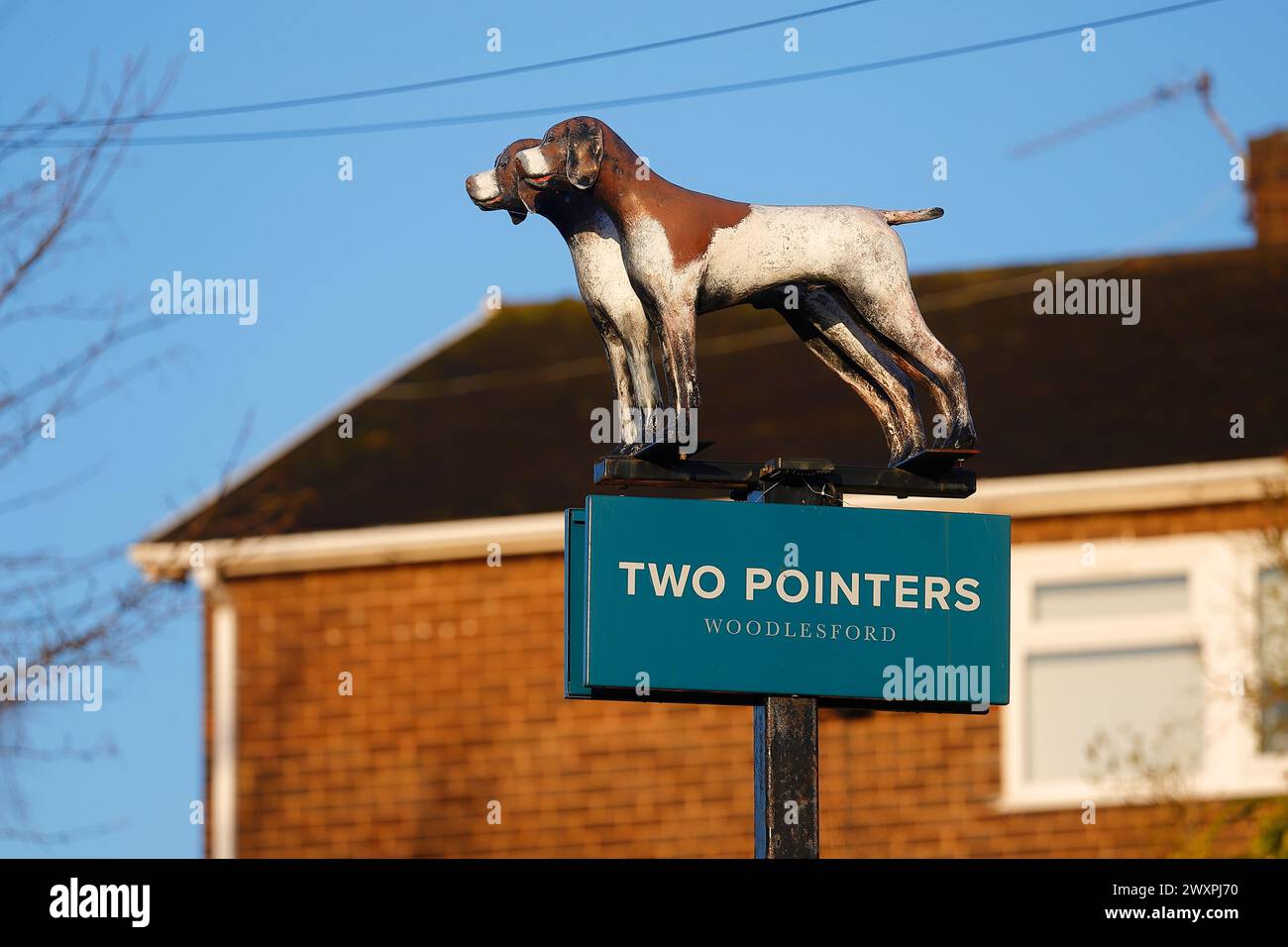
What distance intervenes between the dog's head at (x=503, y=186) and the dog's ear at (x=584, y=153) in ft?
0.48

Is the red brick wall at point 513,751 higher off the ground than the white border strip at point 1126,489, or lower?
lower

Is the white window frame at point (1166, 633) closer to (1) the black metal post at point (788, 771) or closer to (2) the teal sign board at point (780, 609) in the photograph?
(2) the teal sign board at point (780, 609)

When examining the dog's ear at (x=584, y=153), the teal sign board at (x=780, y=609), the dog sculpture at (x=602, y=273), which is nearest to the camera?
the teal sign board at (x=780, y=609)

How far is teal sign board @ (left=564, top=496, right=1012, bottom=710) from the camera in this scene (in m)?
6.49

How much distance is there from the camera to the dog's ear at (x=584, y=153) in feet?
22.0

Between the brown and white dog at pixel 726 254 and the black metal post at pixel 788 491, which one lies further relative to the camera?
the brown and white dog at pixel 726 254

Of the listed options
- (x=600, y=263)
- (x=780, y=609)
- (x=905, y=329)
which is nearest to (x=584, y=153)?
(x=600, y=263)

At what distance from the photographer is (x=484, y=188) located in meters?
6.88

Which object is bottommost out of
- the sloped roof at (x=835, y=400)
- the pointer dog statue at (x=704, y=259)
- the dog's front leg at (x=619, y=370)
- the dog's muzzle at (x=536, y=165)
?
the dog's front leg at (x=619, y=370)

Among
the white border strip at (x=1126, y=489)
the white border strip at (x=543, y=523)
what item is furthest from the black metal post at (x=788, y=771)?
the white border strip at (x=1126, y=489)

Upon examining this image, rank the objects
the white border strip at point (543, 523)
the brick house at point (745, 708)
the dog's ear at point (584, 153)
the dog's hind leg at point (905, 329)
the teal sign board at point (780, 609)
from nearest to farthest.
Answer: the teal sign board at point (780, 609)
the dog's ear at point (584, 153)
the dog's hind leg at point (905, 329)
the brick house at point (745, 708)
the white border strip at point (543, 523)

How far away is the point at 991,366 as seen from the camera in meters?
19.7

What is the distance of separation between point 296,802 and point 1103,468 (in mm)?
6582
